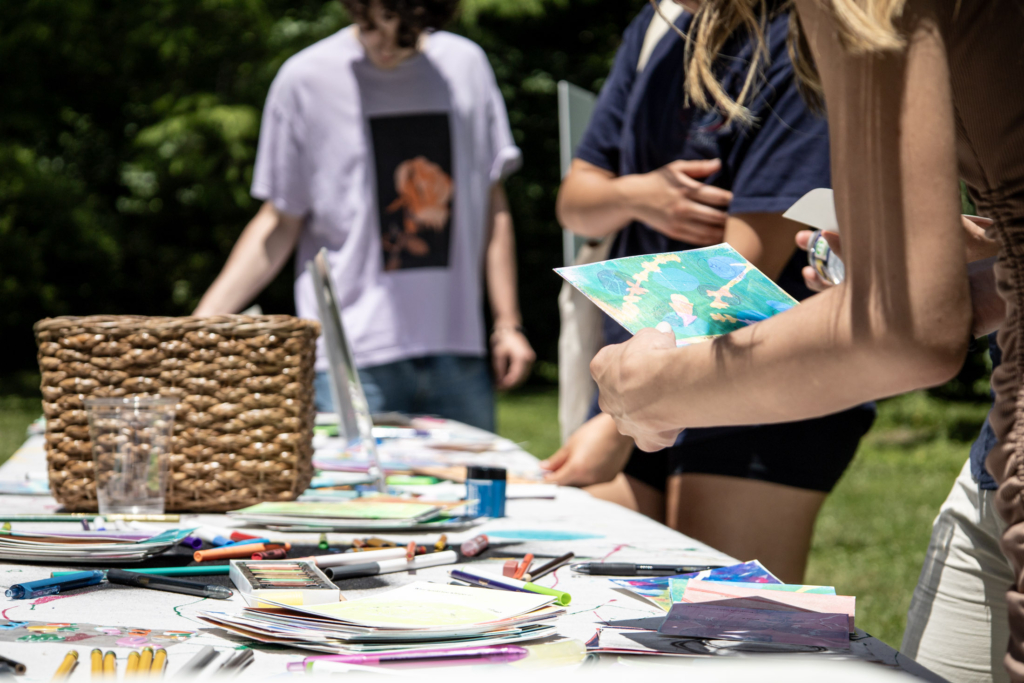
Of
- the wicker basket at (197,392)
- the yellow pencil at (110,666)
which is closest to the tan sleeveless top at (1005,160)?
the yellow pencil at (110,666)

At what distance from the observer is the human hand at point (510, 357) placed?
110 inches

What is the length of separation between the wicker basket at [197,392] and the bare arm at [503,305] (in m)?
1.24

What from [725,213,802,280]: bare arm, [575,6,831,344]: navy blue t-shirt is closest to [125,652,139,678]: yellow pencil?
[575,6,831,344]: navy blue t-shirt

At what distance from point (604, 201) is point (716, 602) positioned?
1.11m

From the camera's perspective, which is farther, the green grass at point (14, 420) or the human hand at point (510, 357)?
the green grass at point (14, 420)

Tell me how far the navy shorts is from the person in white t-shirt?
106cm

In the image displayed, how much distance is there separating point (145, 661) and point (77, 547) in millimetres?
427

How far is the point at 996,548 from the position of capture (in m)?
1.28

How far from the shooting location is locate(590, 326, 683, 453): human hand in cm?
83

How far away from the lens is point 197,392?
1.52 meters

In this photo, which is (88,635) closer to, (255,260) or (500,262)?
(255,260)

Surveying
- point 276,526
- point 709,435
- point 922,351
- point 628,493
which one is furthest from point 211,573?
point 628,493

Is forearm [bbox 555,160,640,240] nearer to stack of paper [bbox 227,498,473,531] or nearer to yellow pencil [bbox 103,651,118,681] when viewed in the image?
stack of paper [bbox 227,498,473,531]

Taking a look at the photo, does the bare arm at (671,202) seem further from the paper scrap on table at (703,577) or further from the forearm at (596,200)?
the paper scrap on table at (703,577)
